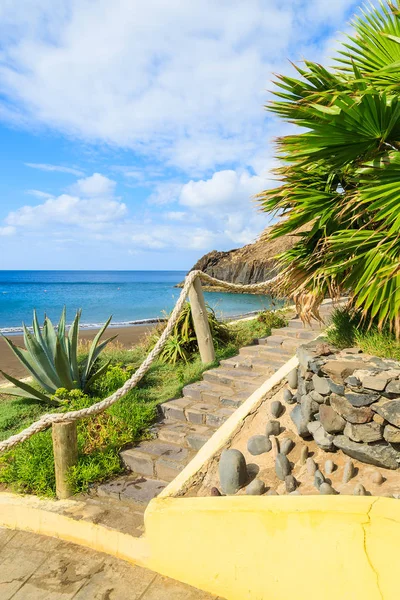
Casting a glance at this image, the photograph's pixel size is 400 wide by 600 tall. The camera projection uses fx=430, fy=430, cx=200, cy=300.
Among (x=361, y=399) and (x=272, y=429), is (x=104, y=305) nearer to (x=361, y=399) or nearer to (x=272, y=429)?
(x=272, y=429)

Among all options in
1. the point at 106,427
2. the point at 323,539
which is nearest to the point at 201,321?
the point at 106,427

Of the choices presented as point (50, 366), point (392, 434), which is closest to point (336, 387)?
point (392, 434)

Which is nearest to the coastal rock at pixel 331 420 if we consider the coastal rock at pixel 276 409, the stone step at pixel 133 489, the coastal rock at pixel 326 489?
the coastal rock at pixel 326 489

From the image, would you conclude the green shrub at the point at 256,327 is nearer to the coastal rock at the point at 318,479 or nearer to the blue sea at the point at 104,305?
the blue sea at the point at 104,305

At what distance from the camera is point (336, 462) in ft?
10.6

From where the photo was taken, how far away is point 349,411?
Answer: 10.4ft

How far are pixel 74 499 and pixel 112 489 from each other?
33 cm

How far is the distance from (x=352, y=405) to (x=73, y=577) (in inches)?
92.8

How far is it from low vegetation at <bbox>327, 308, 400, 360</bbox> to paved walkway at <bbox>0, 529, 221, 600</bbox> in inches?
87.3

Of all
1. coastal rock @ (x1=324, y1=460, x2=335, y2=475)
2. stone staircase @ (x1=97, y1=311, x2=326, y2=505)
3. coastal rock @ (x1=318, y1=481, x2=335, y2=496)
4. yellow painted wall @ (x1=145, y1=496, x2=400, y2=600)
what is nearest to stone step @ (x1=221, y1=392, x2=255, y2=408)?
stone staircase @ (x1=97, y1=311, x2=326, y2=505)

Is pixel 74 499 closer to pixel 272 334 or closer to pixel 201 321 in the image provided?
pixel 201 321

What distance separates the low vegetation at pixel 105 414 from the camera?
13.0ft

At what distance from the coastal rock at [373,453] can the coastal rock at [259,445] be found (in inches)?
26.2

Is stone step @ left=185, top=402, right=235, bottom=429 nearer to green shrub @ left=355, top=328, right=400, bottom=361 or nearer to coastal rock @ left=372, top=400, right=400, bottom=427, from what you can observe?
green shrub @ left=355, top=328, right=400, bottom=361
